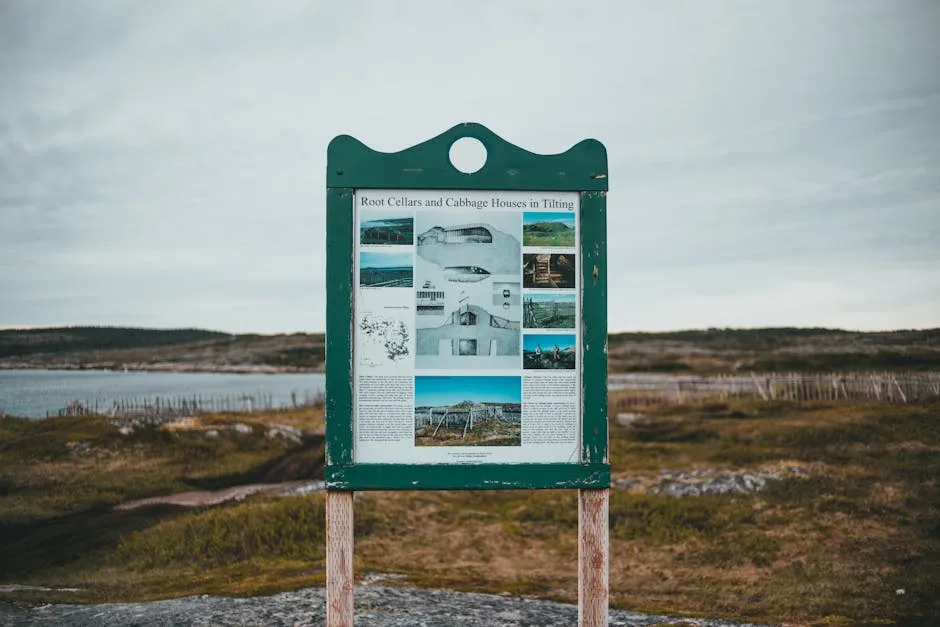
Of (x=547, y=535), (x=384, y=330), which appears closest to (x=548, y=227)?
(x=384, y=330)

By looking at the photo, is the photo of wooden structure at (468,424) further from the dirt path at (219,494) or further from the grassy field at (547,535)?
the dirt path at (219,494)

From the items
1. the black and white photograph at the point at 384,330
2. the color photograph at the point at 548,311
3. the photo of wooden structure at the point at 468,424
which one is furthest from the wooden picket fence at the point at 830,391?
the black and white photograph at the point at 384,330

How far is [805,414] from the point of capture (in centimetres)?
3181

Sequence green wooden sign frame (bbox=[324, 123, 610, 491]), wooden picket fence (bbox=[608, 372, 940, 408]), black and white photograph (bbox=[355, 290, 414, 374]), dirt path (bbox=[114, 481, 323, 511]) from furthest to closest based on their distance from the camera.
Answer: wooden picket fence (bbox=[608, 372, 940, 408]) < dirt path (bbox=[114, 481, 323, 511]) < black and white photograph (bbox=[355, 290, 414, 374]) < green wooden sign frame (bbox=[324, 123, 610, 491])

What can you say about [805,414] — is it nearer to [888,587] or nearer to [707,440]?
[707,440]

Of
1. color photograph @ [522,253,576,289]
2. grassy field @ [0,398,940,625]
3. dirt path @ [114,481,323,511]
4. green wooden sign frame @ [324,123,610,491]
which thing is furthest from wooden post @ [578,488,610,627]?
dirt path @ [114,481,323,511]

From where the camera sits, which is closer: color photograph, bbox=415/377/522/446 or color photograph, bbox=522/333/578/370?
color photograph, bbox=415/377/522/446

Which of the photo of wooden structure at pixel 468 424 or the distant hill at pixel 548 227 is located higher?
the distant hill at pixel 548 227

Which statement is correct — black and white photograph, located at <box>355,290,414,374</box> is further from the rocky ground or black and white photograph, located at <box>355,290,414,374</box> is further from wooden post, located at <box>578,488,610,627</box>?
the rocky ground

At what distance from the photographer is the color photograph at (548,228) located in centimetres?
593

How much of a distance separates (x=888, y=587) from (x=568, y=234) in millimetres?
11002

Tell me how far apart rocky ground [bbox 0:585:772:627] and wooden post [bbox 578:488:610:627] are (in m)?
3.48

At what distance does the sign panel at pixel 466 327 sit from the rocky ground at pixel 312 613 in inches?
173

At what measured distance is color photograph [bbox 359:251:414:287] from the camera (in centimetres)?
581
